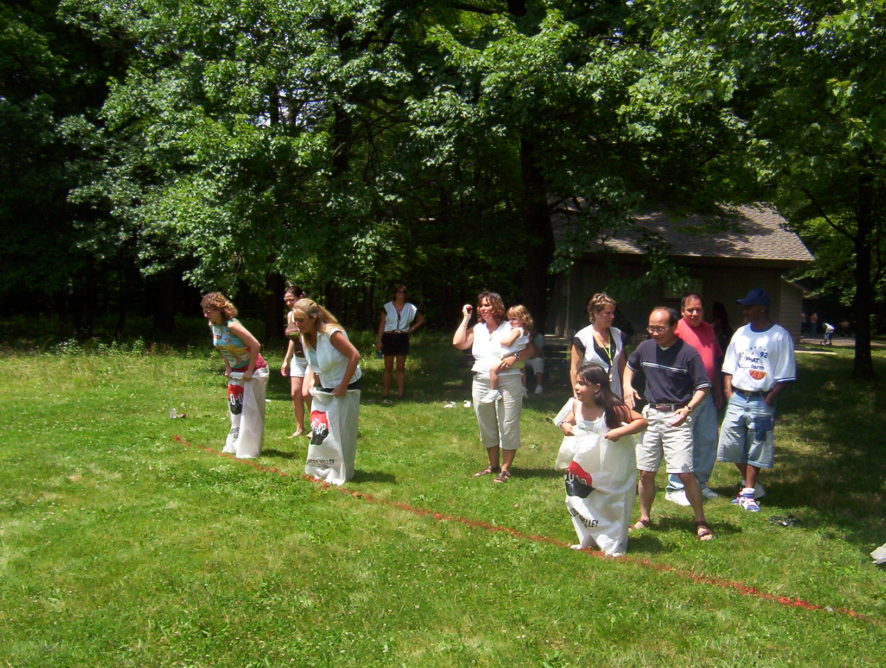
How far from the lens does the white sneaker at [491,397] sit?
23.9 ft

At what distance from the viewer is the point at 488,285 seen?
29.5 m

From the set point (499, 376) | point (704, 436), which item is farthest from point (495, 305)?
point (704, 436)

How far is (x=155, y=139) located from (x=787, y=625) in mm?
14278

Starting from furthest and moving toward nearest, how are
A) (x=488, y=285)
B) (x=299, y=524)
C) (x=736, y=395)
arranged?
(x=488, y=285) → (x=736, y=395) → (x=299, y=524)

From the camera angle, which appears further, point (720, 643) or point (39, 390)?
point (39, 390)

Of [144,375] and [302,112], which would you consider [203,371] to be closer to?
[144,375]

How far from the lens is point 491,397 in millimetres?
7293

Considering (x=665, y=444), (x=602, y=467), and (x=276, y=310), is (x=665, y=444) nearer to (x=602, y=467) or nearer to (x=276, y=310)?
(x=602, y=467)

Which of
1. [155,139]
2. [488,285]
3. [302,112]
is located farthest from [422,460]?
[488,285]

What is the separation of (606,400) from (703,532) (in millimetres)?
1499

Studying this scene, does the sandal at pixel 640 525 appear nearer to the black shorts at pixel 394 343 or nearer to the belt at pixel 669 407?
the belt at pixel 669 407

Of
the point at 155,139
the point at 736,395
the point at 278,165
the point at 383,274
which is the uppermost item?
the point at 155,139

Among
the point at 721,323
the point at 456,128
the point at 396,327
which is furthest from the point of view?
the point at 396,327

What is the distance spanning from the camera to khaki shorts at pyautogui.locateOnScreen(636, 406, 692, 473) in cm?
600
